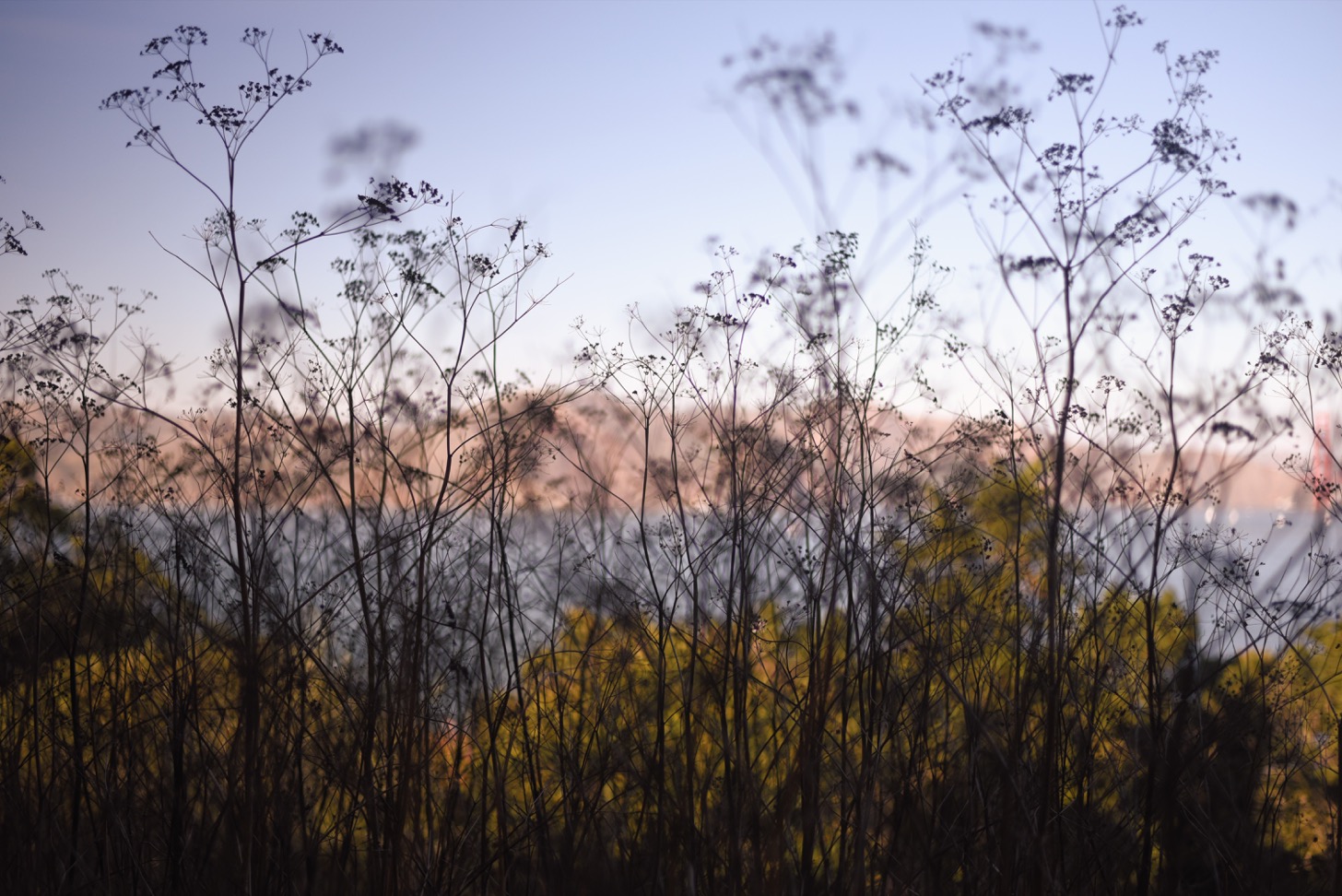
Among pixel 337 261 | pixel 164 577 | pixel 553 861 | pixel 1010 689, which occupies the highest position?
pixel 337 261

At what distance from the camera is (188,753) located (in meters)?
4.20

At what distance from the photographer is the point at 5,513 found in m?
5.04

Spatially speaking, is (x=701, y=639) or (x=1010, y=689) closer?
(x=701, y=639)

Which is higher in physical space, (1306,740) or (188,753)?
(188,753)

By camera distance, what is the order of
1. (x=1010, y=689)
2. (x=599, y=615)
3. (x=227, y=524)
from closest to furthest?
(x=227, y=524)
(x=1010, y=689)
(x=599, y=615)

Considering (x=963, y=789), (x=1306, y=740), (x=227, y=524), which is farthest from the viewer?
(x=1306, y=740)

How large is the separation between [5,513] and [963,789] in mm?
5003

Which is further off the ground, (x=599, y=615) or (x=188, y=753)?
(x=599, y=615)

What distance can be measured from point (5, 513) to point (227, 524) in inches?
73.9

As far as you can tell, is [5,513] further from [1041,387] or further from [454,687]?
[1041,387]

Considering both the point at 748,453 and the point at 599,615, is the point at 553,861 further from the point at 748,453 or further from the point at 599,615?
the point at 748,453

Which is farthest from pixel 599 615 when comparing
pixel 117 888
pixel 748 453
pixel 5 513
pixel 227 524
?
pixel 5 513

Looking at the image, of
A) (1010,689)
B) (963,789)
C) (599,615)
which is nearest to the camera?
(1010,689)

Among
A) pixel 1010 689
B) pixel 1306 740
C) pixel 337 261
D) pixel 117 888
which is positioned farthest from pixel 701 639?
pixel 1306 740
